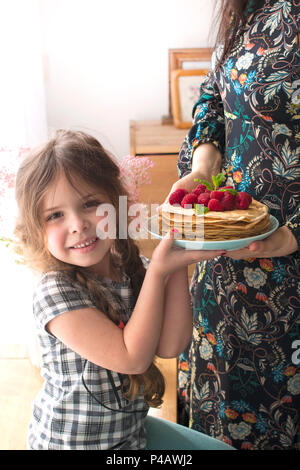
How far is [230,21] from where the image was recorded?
43.8 inches

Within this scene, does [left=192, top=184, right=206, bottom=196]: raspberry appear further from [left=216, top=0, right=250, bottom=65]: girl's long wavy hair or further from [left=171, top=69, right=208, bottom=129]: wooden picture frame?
[left=171, top=69, right=208, bottom=129]: wooden picture frame

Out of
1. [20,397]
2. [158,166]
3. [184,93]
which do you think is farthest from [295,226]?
[184,93]

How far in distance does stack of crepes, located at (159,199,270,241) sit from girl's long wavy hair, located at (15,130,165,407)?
0.16 metres

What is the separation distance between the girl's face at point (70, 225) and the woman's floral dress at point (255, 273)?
1.24 feet

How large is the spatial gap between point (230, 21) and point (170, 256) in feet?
2.00

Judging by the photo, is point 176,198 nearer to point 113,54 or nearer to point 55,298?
point 55,298

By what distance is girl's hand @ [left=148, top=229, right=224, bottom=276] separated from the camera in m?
0.85

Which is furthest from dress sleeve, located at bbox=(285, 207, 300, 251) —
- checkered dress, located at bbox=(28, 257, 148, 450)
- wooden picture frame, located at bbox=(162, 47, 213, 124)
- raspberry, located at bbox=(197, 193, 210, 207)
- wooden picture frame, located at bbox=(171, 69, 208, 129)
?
wooden picture frame, located at bbox=(162, 47, 213, 124)

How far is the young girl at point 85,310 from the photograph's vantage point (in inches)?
34.6

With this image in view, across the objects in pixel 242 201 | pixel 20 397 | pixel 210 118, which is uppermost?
pixel 210 118

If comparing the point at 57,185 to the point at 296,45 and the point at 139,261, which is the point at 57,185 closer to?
the point at 139,261

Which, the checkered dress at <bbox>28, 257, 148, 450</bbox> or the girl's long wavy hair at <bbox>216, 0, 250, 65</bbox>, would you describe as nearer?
the checkered dress at <bbox>28, 257, 148, 450</bbox>

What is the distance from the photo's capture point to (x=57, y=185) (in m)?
0.93
